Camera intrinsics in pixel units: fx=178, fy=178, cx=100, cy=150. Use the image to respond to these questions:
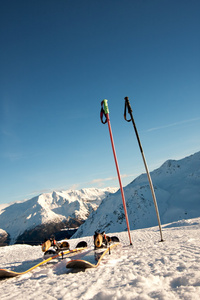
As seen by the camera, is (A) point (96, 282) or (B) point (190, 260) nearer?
(A) point (96, 282)

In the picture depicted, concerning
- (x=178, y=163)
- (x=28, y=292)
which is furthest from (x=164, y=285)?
(x=178, y=163)

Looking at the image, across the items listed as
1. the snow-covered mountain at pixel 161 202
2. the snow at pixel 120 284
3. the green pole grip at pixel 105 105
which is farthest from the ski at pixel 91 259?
the snow-covered mountain at pixel 161 202

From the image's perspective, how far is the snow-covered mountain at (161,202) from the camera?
65.1 meters

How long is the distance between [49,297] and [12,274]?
10.7ft

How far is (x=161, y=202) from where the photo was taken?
72.8 metres

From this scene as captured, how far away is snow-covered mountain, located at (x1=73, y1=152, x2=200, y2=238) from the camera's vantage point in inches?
2562

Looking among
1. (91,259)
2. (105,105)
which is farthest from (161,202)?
(91,259)

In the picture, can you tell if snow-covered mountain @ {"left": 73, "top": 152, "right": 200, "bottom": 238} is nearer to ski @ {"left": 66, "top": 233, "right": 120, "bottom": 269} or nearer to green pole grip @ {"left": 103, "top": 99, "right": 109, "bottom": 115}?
ski @ {"left": 66, "top": 233, "right": 120, "bottom": 269}

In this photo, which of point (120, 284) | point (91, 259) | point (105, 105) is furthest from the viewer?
point (105, 105)

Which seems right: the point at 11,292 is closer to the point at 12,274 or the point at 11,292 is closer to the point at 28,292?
the point at 28,292

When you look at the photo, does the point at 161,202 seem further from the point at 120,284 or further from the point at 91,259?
the point at 120,284

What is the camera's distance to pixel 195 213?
5906 centimetres

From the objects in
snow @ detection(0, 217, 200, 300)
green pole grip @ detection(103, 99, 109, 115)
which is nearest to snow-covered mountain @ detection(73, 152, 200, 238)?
green pole grip @ detection(103, 99, 109, 115)

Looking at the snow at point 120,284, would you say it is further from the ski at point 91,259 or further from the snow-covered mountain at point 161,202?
the snow-covered mountain at point 161,202
